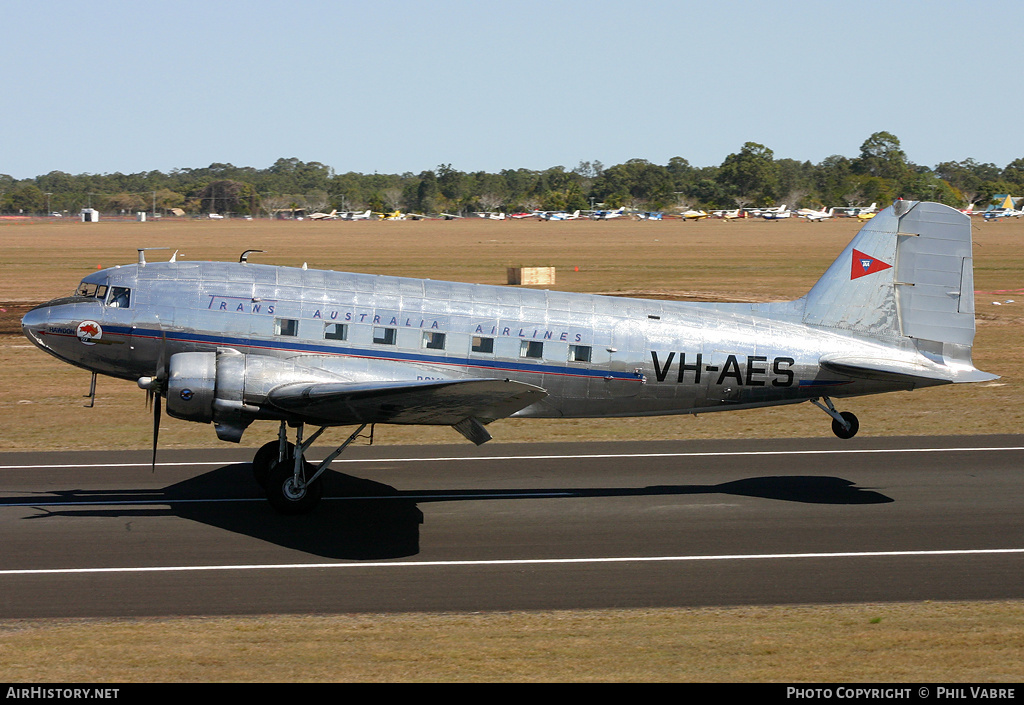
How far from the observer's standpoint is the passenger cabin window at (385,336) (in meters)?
17.8

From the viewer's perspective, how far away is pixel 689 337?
18531mm

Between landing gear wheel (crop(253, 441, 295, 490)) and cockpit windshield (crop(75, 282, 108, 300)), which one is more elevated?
cockpit windshield (crop(75, 282, 108, 300))

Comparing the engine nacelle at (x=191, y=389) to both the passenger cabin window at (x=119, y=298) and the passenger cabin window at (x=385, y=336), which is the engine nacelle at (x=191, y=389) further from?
the passenger cabin window at (x=385, y=336)

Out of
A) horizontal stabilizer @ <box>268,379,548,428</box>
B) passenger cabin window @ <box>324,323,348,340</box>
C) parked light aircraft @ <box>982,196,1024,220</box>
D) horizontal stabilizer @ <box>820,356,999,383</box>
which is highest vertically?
parked light aircraft @ <box>982,196,1024,220</box>

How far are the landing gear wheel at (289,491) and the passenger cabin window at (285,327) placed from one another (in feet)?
7.65

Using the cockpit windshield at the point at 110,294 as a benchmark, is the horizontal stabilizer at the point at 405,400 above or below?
below

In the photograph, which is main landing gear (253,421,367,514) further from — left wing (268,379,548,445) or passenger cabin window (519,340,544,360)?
passenger cabin window (519,340,544,360)

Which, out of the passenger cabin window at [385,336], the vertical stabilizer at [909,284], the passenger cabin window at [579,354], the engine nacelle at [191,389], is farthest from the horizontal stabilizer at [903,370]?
the engine nacelle at [191,389]

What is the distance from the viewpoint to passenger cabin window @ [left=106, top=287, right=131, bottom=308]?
→ 17.6 meters

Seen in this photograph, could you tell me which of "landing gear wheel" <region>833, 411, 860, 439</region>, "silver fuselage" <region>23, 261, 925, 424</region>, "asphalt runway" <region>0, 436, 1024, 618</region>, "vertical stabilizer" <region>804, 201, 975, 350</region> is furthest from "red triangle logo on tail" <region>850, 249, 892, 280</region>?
"asphalt runway" <region>0, 436, 1024, 618</region>

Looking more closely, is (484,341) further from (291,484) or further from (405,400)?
(291,484)

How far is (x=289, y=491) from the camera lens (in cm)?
1764

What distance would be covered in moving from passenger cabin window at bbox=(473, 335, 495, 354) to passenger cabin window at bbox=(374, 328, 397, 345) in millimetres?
1487

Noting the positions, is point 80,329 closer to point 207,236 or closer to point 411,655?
point 411,655
